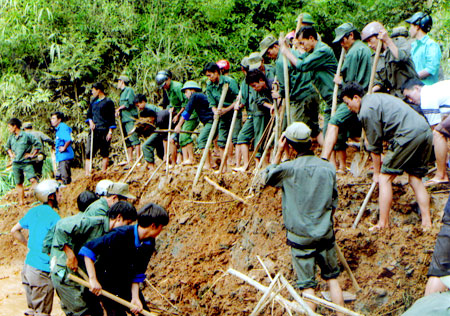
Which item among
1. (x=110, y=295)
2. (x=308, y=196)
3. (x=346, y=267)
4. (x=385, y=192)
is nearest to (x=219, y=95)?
(x=385, y=192)

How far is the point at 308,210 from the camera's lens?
4.37 metres

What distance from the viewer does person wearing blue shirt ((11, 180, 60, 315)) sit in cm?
502

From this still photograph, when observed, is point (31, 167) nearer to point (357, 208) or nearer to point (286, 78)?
point (286, 78)

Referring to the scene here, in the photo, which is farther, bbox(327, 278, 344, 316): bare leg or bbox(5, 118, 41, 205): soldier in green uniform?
bbox(5, 118, 41, 205): soldier in green uniform

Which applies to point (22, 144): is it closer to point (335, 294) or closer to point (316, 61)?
point (316, 61)

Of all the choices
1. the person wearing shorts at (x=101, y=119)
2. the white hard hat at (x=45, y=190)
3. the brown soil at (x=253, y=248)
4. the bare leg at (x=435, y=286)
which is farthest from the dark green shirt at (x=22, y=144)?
the bare leg at (x=435, y=286)

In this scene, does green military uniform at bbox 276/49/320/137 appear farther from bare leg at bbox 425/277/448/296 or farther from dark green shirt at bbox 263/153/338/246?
bare leg at bbox 425/277/448/296

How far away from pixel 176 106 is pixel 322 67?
368cm

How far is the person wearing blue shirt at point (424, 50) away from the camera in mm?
6203

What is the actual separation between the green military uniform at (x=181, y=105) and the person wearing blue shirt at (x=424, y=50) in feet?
13.6

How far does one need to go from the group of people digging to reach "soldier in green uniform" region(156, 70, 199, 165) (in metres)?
0.02

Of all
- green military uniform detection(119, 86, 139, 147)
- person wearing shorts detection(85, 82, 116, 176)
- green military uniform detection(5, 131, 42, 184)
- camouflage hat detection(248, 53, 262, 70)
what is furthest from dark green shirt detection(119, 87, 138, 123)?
camouflage hat detection(248, 53, 262, 70)

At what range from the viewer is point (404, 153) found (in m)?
5.18

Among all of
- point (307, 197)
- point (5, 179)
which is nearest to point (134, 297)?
point (307, 197)
